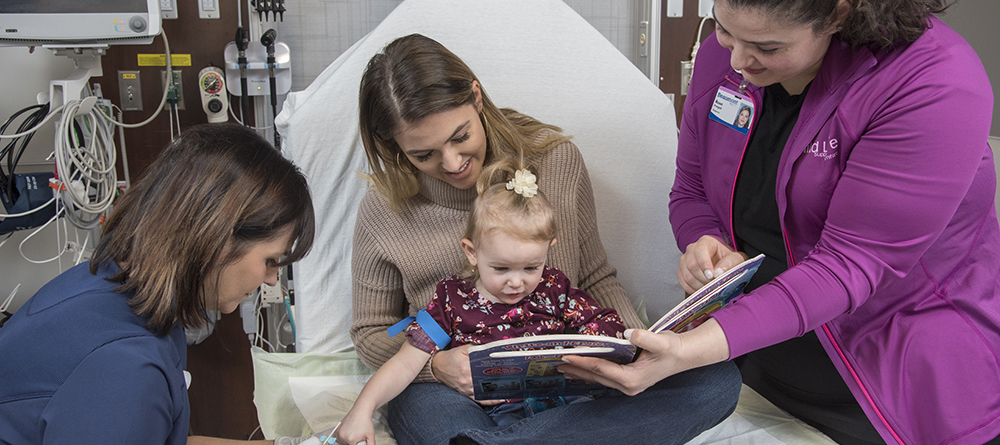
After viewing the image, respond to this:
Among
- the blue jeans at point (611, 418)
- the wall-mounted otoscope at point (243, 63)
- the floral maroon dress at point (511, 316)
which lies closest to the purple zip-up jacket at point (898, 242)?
the blue jeans at point (611, 418)

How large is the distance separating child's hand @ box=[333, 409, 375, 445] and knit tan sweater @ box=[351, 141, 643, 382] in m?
0.27

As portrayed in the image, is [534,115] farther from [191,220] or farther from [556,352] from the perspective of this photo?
[191,220]

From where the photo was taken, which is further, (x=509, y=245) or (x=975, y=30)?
(x=975, y=30)

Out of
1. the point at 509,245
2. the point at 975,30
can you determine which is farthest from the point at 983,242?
the point at 975,30

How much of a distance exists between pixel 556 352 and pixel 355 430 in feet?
1.57

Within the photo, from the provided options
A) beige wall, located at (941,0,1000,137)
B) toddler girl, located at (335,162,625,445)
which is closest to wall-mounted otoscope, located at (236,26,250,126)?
toddler girl, located at (335,162,625,445)

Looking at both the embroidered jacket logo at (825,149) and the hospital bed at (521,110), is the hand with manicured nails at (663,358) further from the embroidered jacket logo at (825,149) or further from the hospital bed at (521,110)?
the hospital bed at (521,110)

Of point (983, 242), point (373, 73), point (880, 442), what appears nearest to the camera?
point (983, 242)

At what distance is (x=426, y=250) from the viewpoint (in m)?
1.65

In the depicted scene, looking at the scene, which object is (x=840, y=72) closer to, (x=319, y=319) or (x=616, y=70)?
(x=616, y=70)

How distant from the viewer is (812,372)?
1472 millimetres

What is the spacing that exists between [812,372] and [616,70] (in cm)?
102

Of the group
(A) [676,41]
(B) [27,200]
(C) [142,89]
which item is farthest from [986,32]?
(B) [27,200]

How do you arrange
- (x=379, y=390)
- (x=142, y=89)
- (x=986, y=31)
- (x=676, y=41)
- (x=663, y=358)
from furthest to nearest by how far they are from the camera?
(x=986, y=31), (x=676, y=41), (x=142, y=89), (x=379, y=390), (x=663, y=358)
